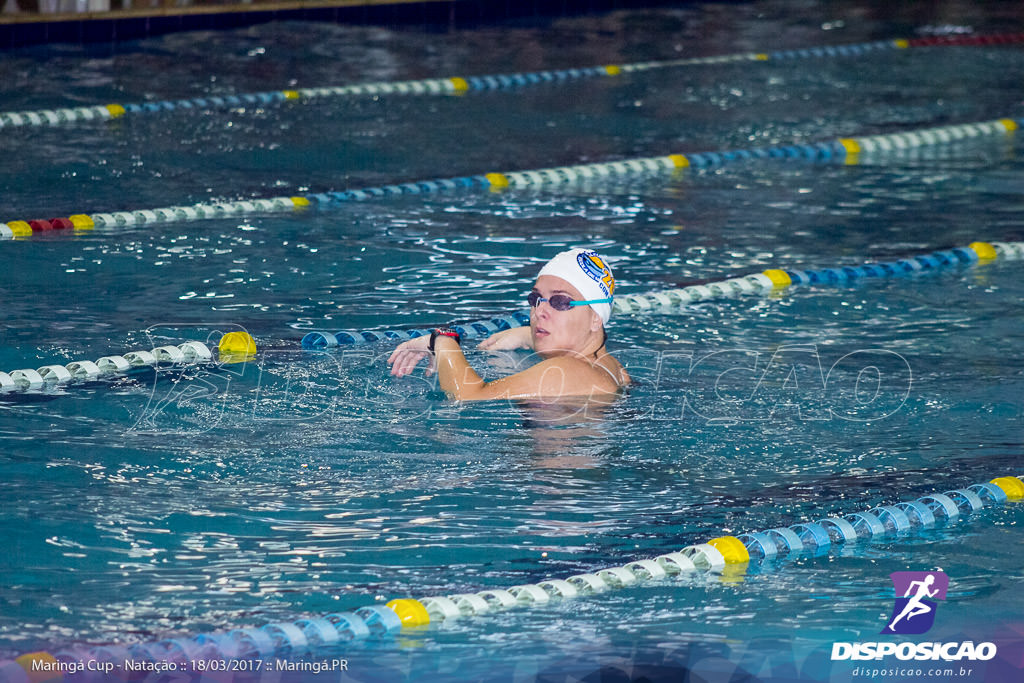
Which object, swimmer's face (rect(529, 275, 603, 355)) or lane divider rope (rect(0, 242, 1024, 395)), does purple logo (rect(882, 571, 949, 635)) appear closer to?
swimmer's face (rect(529, 275, 603, 355))

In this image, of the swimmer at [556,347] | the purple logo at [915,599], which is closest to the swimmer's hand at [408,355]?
the swimmer at [556,347]

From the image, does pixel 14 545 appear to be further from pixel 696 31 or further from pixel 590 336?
pixel 696 31

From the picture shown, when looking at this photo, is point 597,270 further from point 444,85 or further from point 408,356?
Result: point 444,85

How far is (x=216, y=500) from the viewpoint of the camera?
3938 millimetres

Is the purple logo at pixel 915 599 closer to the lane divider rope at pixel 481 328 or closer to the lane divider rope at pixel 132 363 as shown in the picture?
the lane divider rope at pixel 481 328

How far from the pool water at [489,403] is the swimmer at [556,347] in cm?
8

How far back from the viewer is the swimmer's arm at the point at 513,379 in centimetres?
465

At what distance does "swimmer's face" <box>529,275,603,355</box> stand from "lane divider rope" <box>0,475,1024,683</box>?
1.08 metres

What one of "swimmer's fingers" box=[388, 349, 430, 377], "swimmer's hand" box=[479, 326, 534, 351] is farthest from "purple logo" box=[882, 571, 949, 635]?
"swimmer's hand" box=[479, 326, 534, 351]

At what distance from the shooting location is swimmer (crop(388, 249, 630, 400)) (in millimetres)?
4660

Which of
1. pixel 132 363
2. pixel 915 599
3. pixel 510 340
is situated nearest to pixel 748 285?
pixel 510 340

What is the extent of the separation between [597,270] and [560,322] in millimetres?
205

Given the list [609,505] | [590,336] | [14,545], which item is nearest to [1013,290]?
[590,336]

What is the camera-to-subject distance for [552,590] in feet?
11.3
